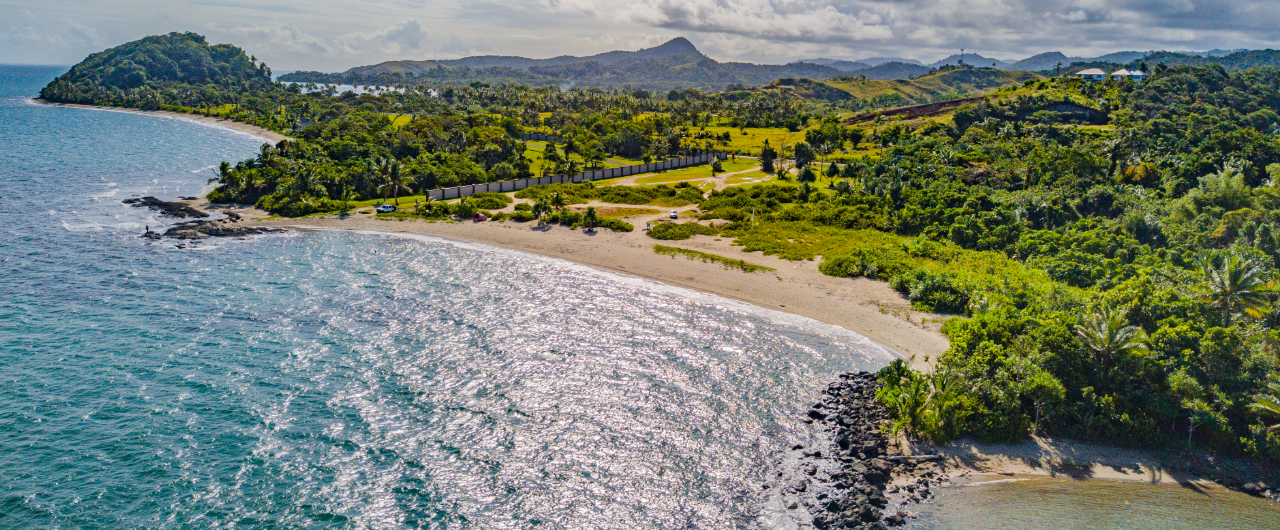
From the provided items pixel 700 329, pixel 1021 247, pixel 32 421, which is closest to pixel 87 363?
pixel 32 421

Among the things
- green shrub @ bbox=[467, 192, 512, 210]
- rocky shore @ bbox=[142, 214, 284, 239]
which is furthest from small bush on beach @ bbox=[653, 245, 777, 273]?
rocky shore @ bbox=[142, 214, 284, 239]

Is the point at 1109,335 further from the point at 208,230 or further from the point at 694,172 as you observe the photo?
the point at 694,172

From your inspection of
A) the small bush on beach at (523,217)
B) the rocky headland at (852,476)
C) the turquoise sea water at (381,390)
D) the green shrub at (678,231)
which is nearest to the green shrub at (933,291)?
the turquoise sea water at (381,390)

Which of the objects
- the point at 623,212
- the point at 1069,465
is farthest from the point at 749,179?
the point at 1069,465

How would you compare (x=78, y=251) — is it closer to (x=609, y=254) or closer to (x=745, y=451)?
(x=609, y=254)

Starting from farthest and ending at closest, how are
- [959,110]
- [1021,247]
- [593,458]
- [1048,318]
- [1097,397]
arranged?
[959,110], [1021,247], [1048,318], [1097,397], [593,458]

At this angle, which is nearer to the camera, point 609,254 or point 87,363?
point 87,363

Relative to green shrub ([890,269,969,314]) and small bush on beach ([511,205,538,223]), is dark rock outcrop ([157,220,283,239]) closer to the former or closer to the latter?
small bush on beach ([511,205,538,223])

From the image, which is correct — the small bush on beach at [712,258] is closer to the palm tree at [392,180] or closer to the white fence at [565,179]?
the white fence at [565,179]
